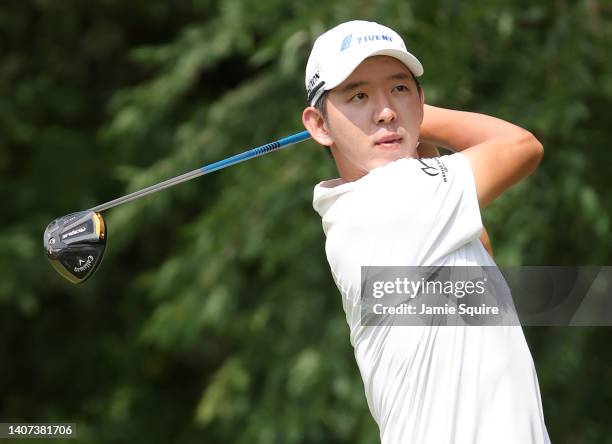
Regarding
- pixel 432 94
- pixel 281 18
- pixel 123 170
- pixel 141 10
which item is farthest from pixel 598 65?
pixel 141 10

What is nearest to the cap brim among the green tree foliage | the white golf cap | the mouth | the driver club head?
the white golf cap

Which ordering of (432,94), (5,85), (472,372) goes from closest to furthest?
(472,372)
(432,94)
(5,85)

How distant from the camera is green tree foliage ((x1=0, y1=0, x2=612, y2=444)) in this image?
570cm

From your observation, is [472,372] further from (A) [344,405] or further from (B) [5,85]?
(B) [5,85]

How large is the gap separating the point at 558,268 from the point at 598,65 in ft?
3.17

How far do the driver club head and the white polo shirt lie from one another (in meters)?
0.71

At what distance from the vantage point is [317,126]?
226cm

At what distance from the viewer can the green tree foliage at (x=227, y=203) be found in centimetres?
570

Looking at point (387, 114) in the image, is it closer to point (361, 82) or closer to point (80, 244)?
point (361, 82)

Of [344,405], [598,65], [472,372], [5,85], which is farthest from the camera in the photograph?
[5,85]

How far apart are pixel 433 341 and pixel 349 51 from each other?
0.51 meters

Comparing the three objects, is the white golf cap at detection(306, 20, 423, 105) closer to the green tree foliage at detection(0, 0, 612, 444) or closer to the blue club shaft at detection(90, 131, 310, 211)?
the blue club shaft at detection(90, 131, 310, 211)

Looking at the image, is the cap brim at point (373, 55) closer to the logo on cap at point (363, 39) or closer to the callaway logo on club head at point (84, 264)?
the logo on cap at point (363, 39)

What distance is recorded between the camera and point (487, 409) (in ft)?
6.72
